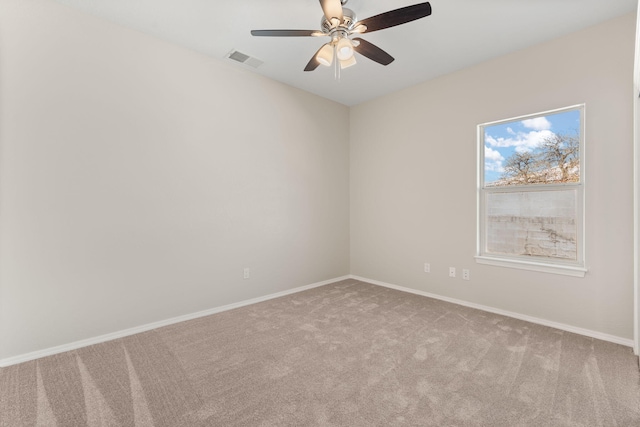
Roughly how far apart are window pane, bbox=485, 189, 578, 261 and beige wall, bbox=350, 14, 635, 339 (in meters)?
0.17

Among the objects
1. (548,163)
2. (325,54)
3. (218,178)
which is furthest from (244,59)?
(548,163)

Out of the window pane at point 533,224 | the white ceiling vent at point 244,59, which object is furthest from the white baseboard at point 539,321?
the white ceiling vent at point 244,59

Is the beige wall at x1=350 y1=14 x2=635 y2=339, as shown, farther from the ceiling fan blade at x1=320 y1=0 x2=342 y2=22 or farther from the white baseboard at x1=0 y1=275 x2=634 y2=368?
the ceiling fan blade at x1=320 y1=0 x2=342 y2=22

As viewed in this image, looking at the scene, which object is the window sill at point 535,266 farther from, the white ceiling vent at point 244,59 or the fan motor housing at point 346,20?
the white ceiling vent at point 244,59

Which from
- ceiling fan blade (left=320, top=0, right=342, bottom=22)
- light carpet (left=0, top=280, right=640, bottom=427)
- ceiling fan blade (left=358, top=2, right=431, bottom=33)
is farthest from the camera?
ceiling fan blade (left=320, top=0, right=342, bottom=22)

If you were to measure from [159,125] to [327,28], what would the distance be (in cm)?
186

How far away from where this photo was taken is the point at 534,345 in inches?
96.0

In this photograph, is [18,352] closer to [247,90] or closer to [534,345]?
[247,90]

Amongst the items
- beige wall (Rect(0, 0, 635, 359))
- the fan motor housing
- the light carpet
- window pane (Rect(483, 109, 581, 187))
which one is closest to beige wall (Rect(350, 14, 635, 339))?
beige wall (Rect(0, 0, 635, 359))

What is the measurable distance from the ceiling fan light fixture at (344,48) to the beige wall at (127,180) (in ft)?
5.28

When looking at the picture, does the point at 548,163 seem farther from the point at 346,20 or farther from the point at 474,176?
the point at 346,20

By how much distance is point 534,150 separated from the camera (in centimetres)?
308

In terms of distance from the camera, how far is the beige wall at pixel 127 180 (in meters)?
2.23

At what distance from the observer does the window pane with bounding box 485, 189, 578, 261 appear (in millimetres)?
2834
